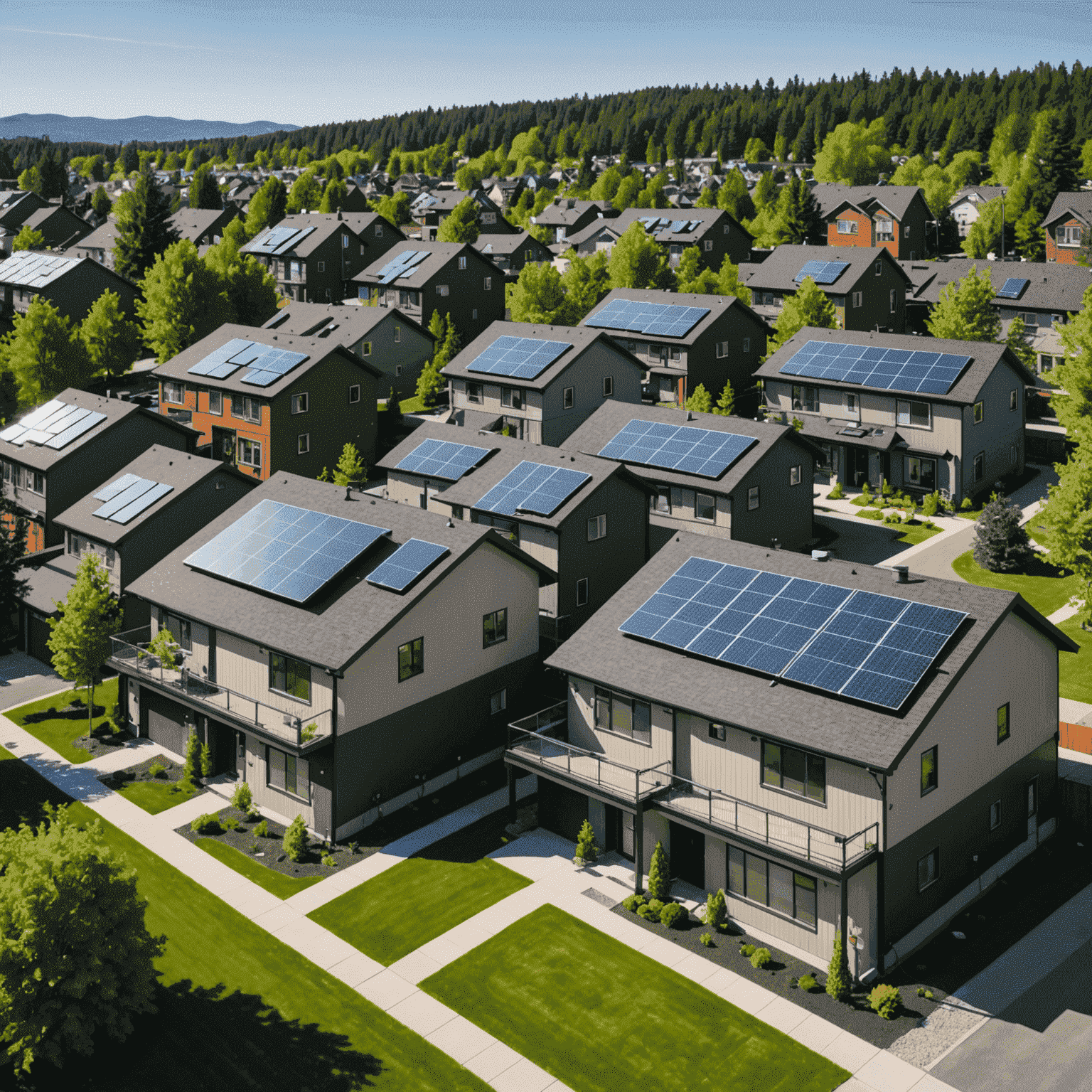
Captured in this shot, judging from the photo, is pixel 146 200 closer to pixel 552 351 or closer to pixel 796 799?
pixel 552 351

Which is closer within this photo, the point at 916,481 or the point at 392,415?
the point at 916,481

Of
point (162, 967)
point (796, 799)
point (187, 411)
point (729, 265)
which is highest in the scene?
point (729, 265)

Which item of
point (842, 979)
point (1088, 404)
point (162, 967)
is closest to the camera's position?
point (842, 979)

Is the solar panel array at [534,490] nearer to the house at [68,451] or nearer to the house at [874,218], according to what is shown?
the house at [68,451]

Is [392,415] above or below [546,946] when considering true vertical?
above

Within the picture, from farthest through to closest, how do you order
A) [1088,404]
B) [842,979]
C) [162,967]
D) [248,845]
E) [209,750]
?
[1088,404], [209,750], [248,845], [162,967], [842,979]

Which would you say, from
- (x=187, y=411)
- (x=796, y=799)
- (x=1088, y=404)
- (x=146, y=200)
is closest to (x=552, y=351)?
(x=187, y=411)

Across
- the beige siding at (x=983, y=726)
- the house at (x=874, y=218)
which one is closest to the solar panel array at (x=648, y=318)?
the beige siding at (x=983, y=726)
